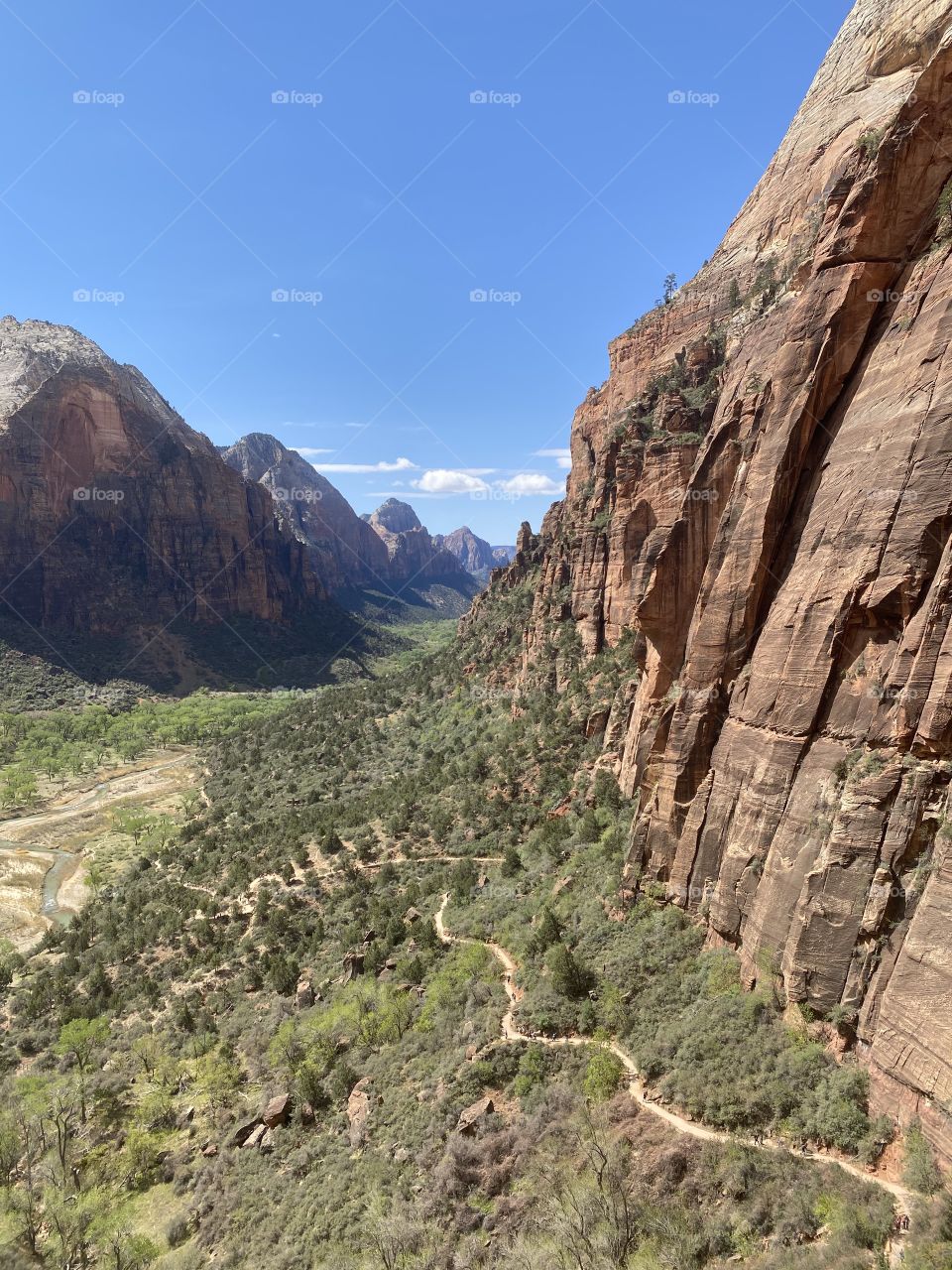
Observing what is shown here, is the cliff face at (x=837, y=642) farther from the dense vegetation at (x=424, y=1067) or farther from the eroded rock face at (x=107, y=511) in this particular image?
the eroded rock face at (x=107, y=511)

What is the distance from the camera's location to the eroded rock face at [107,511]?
136 m

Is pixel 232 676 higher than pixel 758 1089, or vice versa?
pixel 758 1089

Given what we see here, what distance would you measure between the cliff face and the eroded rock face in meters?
148

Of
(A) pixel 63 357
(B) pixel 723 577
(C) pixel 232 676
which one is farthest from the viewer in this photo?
(A) pixel 63 357

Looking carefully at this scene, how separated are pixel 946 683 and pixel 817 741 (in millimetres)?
4121

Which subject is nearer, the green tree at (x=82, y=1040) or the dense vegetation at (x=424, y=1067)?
the dense vegetation at (x=424, y=1067)

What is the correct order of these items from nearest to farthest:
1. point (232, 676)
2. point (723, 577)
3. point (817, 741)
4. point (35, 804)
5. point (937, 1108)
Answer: point (937, 1108) → point (817, 741) → point (723, 577) → point (35, 804) → point (232, 676)

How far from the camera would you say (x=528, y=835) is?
4159 centimetres

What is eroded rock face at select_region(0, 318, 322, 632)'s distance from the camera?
136500mm

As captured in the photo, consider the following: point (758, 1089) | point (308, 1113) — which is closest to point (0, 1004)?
point (308, 1113)

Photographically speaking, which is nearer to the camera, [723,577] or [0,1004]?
[723,577]

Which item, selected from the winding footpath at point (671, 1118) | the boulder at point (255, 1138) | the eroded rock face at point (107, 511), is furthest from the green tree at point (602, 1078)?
the eroded rock face at point (107, 511)

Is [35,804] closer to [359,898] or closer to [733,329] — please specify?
[359,898]

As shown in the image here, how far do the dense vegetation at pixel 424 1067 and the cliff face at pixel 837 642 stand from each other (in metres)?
2.63
